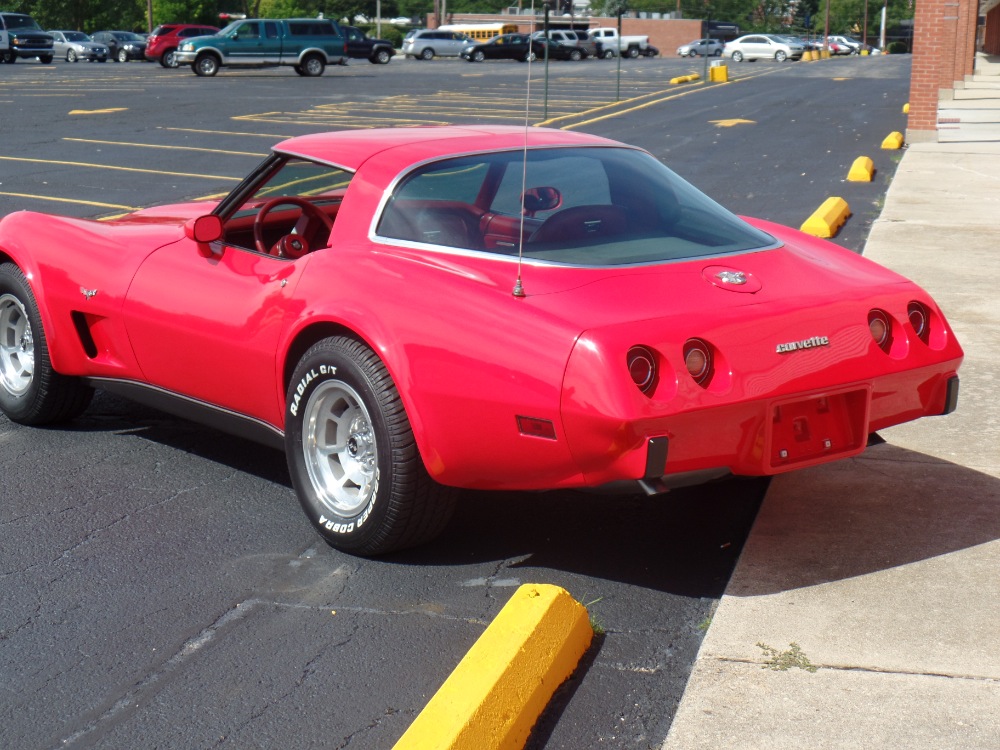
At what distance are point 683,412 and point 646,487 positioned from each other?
9.7 inches

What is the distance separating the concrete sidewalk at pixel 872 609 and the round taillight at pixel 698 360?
0.74 meters

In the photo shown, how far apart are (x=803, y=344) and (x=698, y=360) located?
0.40 meters

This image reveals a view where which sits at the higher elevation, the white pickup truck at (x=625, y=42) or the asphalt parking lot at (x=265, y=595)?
the white pickup truck at (x=625, y=42)

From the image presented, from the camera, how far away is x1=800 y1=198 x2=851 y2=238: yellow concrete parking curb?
11.4m

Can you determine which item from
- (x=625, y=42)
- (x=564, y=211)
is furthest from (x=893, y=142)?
(x=625, y=42)

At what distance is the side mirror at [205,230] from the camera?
4930 mm

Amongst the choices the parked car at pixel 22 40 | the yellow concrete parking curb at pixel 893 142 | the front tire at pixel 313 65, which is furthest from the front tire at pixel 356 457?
the parked car at pixel 22 40

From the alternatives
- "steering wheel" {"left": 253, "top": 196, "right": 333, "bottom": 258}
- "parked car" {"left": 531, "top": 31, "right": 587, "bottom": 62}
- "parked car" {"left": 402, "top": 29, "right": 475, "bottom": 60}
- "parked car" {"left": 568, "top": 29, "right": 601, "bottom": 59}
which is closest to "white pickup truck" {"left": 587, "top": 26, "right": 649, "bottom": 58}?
"parked car" {"left": 568, "top": 29, "right": 601, "bottom": 59}

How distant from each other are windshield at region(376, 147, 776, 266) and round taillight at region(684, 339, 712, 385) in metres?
0.53

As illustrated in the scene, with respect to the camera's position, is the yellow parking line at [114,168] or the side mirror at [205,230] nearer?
the side mirror at [205,230]

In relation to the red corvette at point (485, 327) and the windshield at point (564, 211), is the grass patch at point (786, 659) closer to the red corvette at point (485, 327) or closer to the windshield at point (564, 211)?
the red corvette at point (485, 327)

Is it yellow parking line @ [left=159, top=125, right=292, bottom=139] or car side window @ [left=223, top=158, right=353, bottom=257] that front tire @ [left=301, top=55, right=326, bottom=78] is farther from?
car side window @ [left=223, top=158, right=353, bottom=257]

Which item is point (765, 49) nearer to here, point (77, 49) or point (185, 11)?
point (77, 49)

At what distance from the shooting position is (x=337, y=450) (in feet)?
14.8
